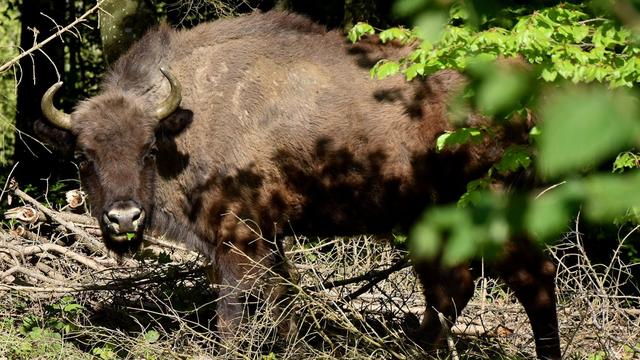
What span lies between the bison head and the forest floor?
74 centimetres

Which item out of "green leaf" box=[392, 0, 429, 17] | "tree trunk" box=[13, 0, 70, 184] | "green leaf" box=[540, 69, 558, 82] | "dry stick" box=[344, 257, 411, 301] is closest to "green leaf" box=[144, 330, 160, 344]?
"dry stick" box=[344, 257, 411, 301]

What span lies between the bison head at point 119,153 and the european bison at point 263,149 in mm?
11

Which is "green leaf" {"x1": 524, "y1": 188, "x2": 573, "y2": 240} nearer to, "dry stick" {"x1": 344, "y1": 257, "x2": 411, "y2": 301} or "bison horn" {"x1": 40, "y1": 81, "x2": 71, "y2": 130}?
"dry stick" {"x1": 344, "y1": 257, "x2": 411, "y2": 301}

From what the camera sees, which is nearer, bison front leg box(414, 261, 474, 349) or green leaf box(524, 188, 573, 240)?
green leaf box(524, 188, 573, 240)

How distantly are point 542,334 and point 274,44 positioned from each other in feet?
10.1

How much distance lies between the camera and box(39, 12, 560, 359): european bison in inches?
275

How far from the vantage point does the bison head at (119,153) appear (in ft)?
22.8

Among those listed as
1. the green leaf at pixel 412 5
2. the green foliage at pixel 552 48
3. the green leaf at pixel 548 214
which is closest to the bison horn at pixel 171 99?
the green foliage at pixel 552 48

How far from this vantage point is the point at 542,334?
6.54 metres

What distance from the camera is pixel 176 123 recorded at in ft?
24.0

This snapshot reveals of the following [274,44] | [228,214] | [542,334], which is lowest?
[542,334]

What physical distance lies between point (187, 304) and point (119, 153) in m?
1.82

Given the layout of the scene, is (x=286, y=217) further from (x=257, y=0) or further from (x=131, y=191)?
(x=257, y=0)

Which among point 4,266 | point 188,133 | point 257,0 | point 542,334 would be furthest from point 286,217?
point 257,0
